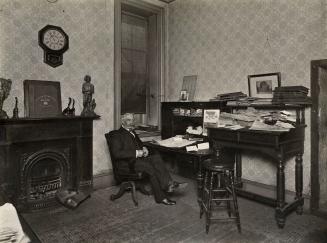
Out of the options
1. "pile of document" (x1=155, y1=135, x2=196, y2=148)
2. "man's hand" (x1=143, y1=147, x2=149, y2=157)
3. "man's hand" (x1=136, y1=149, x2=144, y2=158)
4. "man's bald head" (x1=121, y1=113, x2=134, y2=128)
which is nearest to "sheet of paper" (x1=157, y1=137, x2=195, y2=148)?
"pile of document" (x1=155, y1=135, x2=196, y2=148)

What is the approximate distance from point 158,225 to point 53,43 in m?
2.99

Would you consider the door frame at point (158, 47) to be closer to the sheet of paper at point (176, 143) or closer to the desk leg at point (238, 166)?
the sheet of paper at point (176, 143)

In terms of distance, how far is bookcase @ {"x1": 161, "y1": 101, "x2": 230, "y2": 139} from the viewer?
4.86m

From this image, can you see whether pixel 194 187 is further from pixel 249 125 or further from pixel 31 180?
pixel 31 180

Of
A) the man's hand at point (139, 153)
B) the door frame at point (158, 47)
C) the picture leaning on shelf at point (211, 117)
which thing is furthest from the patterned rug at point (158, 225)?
the door frame at point (158, 47)

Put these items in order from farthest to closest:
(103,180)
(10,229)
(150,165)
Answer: (103,180), (150,165), (10,229)

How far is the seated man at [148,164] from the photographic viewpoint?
393 centimetres

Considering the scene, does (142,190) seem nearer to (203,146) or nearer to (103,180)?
(103,180)

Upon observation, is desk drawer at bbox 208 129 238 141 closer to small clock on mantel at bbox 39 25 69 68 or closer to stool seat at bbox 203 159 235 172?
stool seat at bbox 203 159 235 172

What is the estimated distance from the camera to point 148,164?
13.3 ft

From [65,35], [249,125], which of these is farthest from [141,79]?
[249,125]

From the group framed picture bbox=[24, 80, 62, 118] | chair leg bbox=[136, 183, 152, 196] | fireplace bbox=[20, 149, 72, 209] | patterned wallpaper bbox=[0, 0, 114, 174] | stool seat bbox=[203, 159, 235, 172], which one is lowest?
chair leg bbox=[136, 183, 152, 196]

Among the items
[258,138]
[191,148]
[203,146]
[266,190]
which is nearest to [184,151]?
[191,148]

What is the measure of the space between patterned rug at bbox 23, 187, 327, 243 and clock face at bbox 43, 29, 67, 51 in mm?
2356
